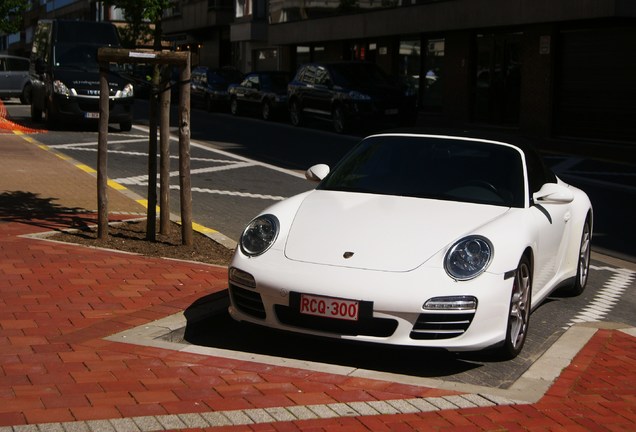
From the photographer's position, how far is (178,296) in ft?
23.9

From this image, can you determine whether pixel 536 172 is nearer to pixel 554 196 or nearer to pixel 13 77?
pixel 554 196

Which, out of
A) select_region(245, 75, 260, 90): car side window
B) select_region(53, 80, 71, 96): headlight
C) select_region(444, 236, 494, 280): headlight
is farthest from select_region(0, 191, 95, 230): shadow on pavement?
select_region(245, 75, 260, 90): car side window

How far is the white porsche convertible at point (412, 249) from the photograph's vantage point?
5.87m

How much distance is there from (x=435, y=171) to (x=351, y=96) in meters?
20.0

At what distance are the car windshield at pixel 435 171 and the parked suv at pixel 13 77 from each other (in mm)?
32112

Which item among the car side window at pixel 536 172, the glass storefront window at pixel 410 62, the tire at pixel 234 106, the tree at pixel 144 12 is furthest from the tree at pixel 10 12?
the car side window at pixel 536 172

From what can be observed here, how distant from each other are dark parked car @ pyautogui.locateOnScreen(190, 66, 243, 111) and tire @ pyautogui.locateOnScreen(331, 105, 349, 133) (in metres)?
10.2

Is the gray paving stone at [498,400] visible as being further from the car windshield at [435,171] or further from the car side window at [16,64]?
the car side window at [16,64]

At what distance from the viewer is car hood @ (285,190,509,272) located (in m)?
6.10

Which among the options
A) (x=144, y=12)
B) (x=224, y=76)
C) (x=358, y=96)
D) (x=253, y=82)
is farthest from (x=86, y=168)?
(x=224, y=76)

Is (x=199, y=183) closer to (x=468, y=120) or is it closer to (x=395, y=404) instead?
(x=395, y=404)

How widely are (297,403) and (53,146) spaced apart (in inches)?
630

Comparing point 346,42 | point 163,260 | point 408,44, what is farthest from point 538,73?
point 163,260

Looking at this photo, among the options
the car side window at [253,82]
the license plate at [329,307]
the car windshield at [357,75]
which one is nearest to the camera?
the license plate at [329,307]
